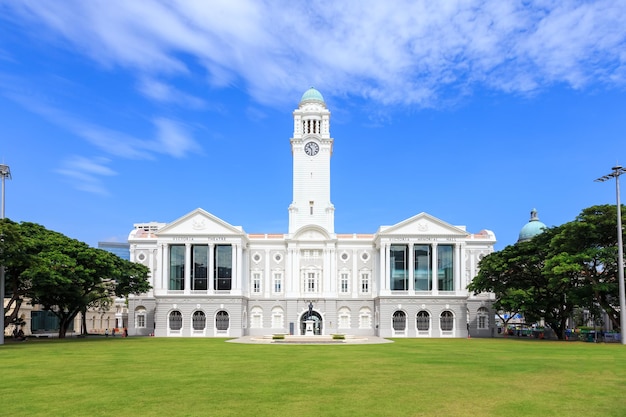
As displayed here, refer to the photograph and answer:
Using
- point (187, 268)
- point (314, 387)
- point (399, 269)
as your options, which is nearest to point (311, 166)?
point (399, 269)

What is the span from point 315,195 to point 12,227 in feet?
137

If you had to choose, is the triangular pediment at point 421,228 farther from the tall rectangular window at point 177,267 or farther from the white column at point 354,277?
the tall rectangular window at point 177,267

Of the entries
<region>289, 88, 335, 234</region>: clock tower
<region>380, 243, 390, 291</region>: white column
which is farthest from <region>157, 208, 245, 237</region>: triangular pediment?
<region>380, 243, 390, 291</region>: white column

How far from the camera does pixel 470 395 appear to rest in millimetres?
18453

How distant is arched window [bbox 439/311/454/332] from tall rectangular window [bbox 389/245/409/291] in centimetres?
553

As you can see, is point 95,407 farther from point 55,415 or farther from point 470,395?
point 470,395

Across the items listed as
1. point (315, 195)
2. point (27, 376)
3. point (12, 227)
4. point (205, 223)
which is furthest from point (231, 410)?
point (315, 195)

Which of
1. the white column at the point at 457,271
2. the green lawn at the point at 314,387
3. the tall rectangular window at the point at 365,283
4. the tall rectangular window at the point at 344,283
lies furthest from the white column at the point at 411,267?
the green lawn at the point at 314,387

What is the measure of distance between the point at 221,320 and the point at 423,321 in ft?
78.3

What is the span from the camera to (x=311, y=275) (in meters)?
77.2

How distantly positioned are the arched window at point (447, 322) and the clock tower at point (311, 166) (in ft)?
57.0

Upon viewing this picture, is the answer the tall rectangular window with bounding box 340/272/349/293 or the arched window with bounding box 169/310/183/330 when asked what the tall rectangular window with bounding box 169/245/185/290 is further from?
the tall rectangular window with bounding box 340/272/349/293

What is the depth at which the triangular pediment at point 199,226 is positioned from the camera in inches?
2921

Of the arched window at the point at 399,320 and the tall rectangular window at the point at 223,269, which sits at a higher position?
the tall rectangular window at the point at 223,269
